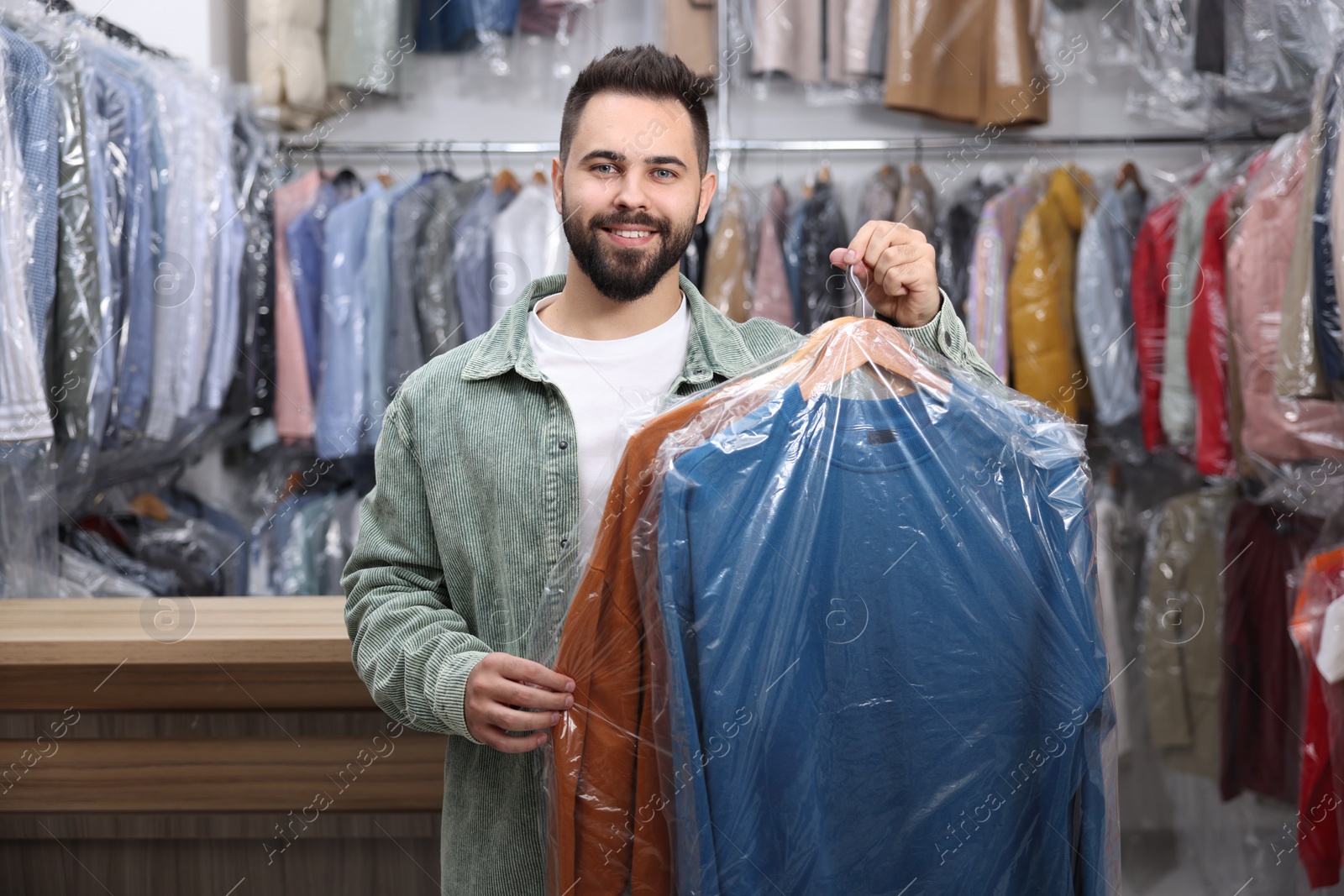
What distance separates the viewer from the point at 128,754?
2000mm

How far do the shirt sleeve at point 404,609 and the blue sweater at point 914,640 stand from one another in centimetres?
28

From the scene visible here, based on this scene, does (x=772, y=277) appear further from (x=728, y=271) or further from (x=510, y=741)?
(x=510, y=741)

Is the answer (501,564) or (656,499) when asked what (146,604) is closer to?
(501,564)

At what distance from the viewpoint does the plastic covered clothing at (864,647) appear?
1040 millimetres

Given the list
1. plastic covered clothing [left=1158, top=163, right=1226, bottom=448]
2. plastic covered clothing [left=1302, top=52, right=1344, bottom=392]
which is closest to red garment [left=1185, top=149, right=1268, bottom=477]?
plastic covered clothing [left=1158, top=163, right=1226, bottom=448]

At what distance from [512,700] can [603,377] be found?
46 centimetres

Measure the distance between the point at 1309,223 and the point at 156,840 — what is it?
8.90 ft

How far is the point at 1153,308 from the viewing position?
294 centimetres

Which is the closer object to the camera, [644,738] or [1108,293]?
[644,738]

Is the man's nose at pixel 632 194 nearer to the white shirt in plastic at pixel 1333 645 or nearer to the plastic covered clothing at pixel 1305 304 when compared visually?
the white shirt in plastic at pixel 1333 645

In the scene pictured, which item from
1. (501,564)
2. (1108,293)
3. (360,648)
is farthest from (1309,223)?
(360,648)

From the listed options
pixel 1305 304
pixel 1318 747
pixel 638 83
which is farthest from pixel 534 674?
pixel 1305 304

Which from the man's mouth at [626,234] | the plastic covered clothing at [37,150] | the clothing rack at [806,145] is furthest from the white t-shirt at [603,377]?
the clothing rack at [806,145]

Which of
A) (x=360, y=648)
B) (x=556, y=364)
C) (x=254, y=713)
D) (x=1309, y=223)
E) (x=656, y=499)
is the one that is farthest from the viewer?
(x=1309, y=223)
